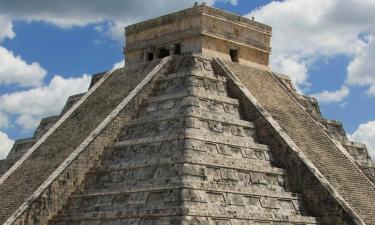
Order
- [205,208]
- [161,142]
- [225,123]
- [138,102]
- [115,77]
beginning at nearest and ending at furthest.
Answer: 1. [205,208]
2. [161,142]
3. [225,123]
4. [138,102]
5. [115,77]

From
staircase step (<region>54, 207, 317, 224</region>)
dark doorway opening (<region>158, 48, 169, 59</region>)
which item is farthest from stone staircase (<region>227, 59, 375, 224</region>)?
dark doorway opening (<region>158, 48, 169, 59</region>)

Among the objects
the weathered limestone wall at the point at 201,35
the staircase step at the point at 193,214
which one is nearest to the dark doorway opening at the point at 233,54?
the weathered limestone wall at the point at 201,35

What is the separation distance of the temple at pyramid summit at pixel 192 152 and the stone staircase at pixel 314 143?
48 mm

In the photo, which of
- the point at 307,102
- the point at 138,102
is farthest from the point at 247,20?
the point at 138,102

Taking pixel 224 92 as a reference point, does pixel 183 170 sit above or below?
below

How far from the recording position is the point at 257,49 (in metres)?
25.2

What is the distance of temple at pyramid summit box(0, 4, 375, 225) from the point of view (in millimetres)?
17125

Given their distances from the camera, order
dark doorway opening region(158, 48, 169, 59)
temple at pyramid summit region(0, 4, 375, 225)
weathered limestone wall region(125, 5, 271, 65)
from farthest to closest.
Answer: dark doorway opening region(158, 48, 169, 59), weathered limestone wall region(125, 5, 271, 65), temple at pyramid summit region(0, 4, 375, 225)

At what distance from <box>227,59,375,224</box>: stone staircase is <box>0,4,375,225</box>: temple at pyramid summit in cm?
5

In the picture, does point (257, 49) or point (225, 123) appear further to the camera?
point (257, 49)

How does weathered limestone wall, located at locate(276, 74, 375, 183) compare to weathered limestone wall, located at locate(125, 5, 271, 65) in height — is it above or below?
below

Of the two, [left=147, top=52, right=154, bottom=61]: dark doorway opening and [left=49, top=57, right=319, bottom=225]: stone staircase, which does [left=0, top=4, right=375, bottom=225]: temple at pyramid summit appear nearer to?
[left=49, top=57, right=319, bottom=225]: stone staircase

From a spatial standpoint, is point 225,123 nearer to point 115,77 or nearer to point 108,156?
point 108,156

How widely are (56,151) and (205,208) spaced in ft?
20.1
